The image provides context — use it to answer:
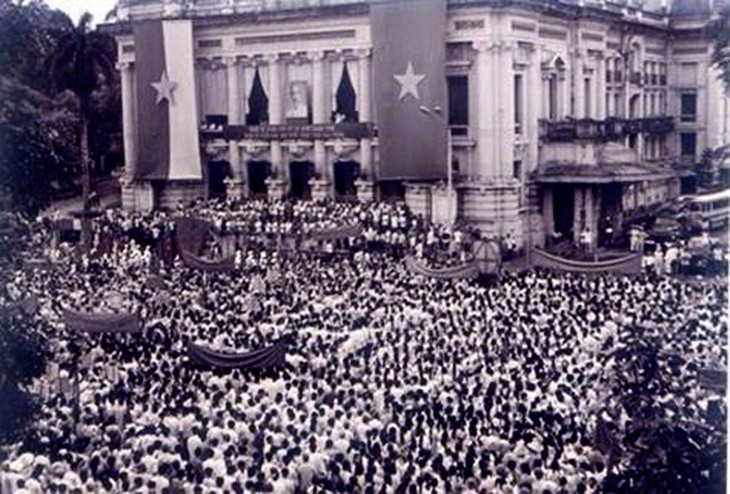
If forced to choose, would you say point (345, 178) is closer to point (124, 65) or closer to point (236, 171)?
point (236, 171)

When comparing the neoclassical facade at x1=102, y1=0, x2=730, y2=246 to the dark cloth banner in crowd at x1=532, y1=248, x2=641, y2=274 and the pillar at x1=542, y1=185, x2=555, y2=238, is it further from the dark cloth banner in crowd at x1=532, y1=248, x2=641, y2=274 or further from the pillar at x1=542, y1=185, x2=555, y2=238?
the dark cloth banner in crowd at x1=532, y1=248, x2=641, y2=274

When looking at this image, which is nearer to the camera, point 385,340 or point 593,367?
point 593,367

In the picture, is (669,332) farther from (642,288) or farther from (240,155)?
(240,155)

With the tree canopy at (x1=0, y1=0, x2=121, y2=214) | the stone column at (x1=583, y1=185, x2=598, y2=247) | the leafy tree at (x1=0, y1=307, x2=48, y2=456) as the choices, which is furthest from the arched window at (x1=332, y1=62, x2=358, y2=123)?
the leafy tree at (x1=0, y1=307, x2=48, y2=456)

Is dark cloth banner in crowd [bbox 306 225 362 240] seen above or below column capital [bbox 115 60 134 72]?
below

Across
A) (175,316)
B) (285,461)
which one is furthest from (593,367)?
(175,316)

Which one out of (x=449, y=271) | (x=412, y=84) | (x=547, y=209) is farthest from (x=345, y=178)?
(x=449, y=271)
